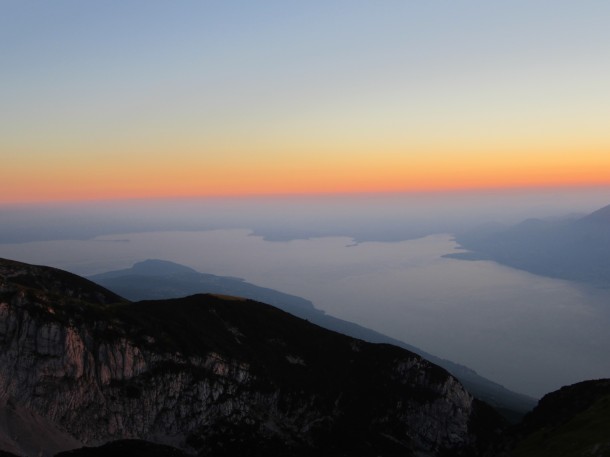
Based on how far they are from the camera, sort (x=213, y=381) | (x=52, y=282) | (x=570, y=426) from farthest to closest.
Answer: (x=52, y=282) < (x=213, y=381) < (x=570, y=426)

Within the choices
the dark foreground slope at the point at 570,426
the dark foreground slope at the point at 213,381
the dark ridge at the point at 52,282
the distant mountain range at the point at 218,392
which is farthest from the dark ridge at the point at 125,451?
the dark foreground slope at the point at 570,426

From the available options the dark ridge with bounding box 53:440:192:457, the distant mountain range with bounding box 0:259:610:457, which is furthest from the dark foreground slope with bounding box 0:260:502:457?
the dark ridge with bounding box 53:440:192:457

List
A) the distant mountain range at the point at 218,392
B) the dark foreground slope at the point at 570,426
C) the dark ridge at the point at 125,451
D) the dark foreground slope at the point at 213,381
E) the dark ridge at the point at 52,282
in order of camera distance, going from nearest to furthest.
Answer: the dark foreground slope at the point at 570,426
the dark ridge at the point at 125,451
the distant mountain range at the point at 218,392
the dark foreground slope at the point at 213,381
the dark ridge at the point at 52,282

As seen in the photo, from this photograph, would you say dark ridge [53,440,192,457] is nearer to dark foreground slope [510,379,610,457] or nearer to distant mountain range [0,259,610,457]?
distant mountain range [0,259,610,457]

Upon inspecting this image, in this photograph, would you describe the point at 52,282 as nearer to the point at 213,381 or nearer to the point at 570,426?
the point at 213,381

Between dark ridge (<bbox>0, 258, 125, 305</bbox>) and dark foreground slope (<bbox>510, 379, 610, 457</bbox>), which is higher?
dark ridge (<bbox>0, 258, 125, 305</bbox>)

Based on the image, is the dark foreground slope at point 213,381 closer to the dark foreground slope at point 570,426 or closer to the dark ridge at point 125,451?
the dark ridge at point 125,451

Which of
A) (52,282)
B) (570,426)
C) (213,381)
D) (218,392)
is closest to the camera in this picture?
(570,426)

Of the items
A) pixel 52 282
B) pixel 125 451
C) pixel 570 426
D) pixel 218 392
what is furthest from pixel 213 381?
pixel 570 426
